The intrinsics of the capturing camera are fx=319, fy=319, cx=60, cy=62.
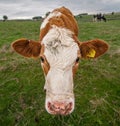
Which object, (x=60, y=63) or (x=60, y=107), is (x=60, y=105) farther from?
(x=60, y=63)

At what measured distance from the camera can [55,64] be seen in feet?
17.1

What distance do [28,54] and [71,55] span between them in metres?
1.14

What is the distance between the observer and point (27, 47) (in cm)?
609

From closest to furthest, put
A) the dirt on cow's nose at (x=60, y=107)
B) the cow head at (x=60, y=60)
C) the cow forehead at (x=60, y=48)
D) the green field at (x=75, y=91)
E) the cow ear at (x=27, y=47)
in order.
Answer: the dirt on cow's nose at (x=60, y=107), the cow head at (x=60, y=60), the cow forehead at (x=60, y=48), the cow ear at (x=27, y=47), the green field at (x=75, y=91)

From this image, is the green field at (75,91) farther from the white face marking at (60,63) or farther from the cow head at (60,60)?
the white face marking at (60,63)

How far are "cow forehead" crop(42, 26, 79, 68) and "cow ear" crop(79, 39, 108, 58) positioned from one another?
1.14 ft

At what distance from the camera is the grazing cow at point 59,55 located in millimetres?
4930

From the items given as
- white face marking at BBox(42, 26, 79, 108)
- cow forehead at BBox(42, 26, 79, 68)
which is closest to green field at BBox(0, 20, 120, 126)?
white face marking at BBox(42, 26, 79, 108)

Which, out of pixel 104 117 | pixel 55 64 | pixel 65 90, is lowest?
pixel 104 117

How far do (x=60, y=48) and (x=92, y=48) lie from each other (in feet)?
2.92

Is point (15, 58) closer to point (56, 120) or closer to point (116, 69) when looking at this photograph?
point (116, 69)

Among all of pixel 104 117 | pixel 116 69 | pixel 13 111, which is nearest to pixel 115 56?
pixel 116 69

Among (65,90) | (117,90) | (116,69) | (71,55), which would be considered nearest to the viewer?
(65,90)

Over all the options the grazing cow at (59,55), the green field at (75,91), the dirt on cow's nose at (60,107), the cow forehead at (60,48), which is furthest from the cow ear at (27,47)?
the dirt on cow's nose at (60,107)
